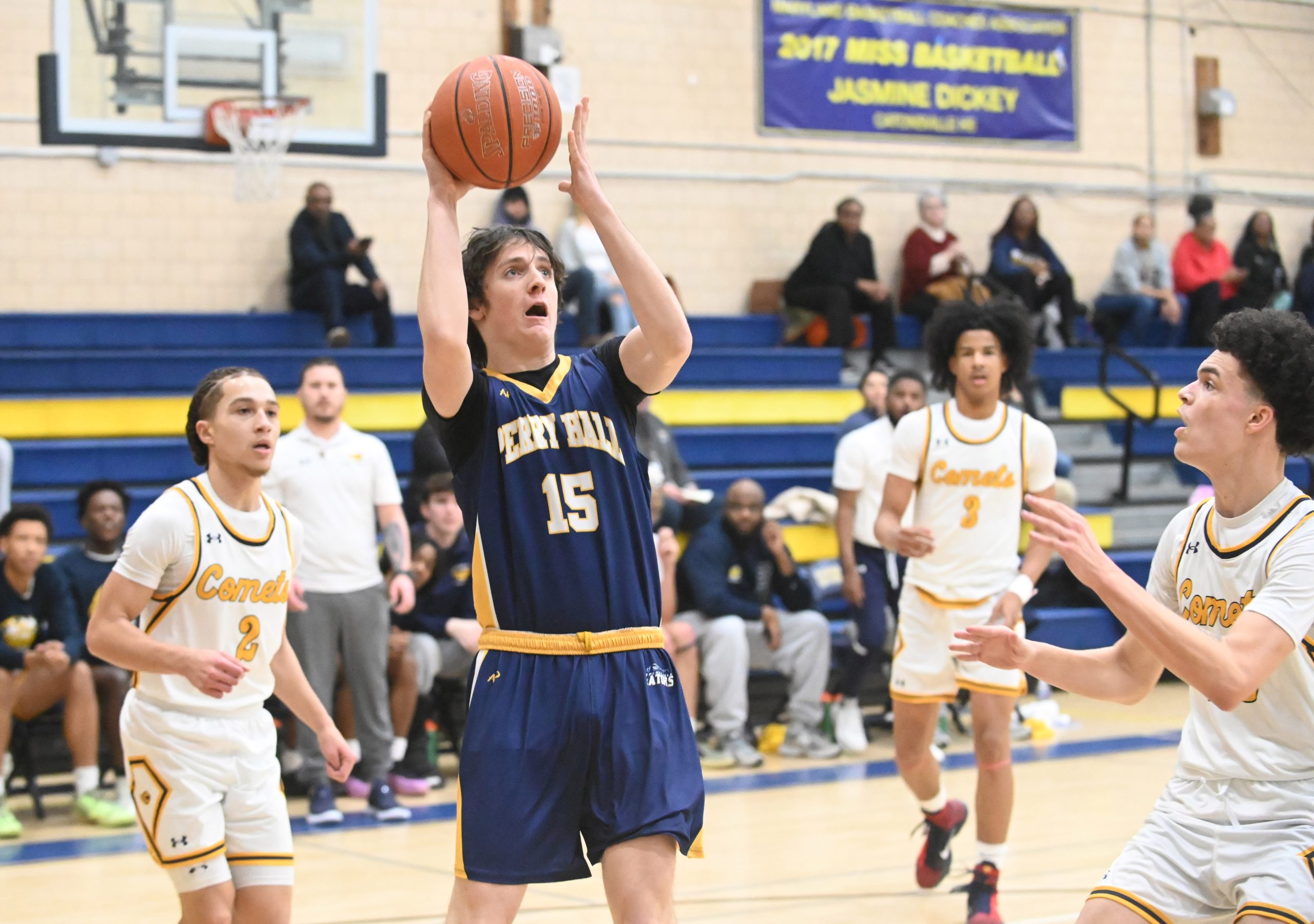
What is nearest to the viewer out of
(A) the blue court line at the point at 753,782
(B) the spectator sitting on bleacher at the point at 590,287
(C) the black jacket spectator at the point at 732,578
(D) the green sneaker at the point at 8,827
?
(A) the blue court line at the point at 753,782

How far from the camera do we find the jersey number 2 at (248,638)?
3.96 m

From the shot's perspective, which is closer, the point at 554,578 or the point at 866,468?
the point at 554,578

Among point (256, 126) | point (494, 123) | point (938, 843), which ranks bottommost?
point (938, 843)

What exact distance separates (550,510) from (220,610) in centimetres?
131

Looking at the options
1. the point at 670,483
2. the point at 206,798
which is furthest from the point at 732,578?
the point at 206,798

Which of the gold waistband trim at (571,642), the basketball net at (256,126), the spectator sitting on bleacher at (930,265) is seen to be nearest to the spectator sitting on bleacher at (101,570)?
the basketball net at (256,126)

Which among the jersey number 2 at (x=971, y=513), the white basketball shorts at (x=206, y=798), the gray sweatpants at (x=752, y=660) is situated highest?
the jersey number 2 at (x=971, y=513)

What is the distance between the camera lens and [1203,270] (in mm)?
13938

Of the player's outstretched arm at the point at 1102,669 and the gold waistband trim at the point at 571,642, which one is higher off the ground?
the gold waistband trim at the point at 571,642

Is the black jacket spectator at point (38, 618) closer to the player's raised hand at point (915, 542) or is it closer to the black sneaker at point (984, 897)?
the player's raised hand at point (915, 542)

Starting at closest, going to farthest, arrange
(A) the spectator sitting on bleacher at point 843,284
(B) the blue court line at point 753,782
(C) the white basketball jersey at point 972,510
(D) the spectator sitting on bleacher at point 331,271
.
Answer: (C) the white basketball jersey at point 972,510, (B) the blue court line at point 753,782, (D) the spectator sitting on bleacher at point 331,271, (A) the spectator sitting on bleacher at point 843,284

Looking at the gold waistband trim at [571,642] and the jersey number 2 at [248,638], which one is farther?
the jersey number 2 at [248,638]

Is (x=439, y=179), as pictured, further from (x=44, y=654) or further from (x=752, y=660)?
(x=752, y=660)

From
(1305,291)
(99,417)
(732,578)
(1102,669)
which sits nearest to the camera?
(1102,669)
